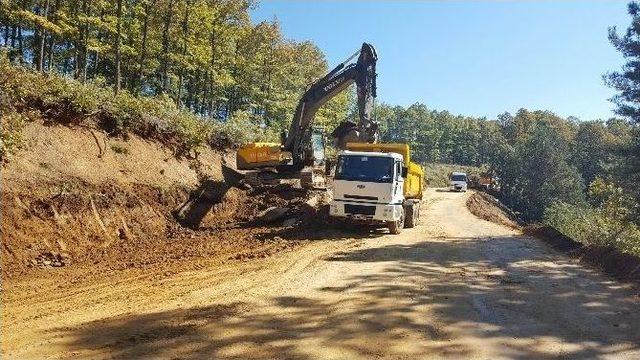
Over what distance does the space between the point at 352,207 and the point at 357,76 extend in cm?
642

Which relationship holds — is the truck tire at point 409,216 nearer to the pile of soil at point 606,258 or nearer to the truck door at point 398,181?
the truck door at point 398,181

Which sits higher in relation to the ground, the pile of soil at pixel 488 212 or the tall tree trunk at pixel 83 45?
the tall tree trunk at pixel 83 45

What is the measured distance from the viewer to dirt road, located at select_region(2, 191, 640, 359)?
6.46 metres

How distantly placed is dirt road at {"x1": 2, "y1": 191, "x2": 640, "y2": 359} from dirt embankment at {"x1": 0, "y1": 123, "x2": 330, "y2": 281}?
174 cm

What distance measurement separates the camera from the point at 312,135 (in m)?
22.7

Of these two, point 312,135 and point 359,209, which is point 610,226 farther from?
point 359,209

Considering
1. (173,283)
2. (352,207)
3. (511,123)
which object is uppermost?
(511,123)

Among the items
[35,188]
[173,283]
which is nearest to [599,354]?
[173,283]

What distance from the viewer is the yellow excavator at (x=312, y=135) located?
20516mm

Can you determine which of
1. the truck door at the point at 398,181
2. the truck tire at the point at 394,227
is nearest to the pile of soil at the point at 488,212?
the truck tire at the point at 394,227

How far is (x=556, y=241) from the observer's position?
18.0m

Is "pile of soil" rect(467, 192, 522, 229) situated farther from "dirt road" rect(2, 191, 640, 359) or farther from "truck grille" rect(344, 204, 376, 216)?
"dirt road" rect(2, 191, 640, 359)

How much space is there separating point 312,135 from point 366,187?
21.7 feet

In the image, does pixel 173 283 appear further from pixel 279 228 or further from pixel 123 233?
pixel 279 228
